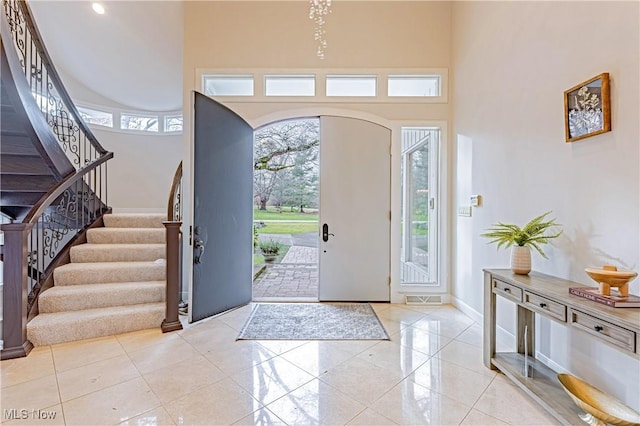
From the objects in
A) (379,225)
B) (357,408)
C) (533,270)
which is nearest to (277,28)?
(379,225)

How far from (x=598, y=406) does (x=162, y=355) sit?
3.02 m

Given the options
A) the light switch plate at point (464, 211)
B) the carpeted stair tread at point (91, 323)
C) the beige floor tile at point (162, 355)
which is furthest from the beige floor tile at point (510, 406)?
the carpeted stair tread at point (91, 323)

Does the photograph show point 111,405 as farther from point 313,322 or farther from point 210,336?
point 313,322

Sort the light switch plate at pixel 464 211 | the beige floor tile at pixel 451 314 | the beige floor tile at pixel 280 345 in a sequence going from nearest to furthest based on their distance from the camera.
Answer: the beige floor tile at pixel 280 345 < the beige floor tile at pixel 451 314 < the light switch plate at pixel 464 211

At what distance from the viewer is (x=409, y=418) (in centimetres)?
174

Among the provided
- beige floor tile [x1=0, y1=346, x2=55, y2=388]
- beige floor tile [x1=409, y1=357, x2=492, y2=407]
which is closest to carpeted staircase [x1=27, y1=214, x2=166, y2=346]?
beige floor tile [x1=0, y1=346, x2=55, y2=388]

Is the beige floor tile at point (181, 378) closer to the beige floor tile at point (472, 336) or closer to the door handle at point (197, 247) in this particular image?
the door handle at point (197, 247)

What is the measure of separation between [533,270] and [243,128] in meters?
3.43

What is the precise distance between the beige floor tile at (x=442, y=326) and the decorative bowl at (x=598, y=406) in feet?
4.09

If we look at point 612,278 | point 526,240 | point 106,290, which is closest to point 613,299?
point 612,278

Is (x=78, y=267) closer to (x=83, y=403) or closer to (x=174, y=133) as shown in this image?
(x=83, y=403)

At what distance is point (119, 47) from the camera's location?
477 centimetres

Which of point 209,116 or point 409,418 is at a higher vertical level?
point 209,116

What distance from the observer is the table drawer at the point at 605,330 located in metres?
1.30
